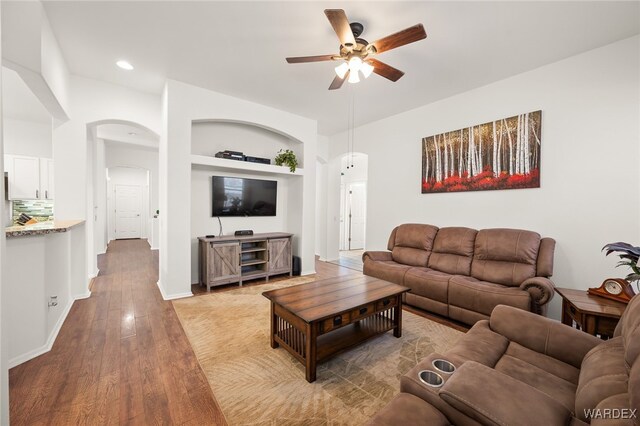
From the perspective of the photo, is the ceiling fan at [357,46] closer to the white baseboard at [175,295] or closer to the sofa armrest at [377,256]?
the sofa armrest at [377,256]

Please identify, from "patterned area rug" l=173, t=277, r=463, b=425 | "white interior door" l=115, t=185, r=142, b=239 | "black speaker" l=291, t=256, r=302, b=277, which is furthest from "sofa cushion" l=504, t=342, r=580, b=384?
"white interior door" l=115, t=185, r=142, b=239

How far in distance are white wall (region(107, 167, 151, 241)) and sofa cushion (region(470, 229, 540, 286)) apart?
8.88 meters

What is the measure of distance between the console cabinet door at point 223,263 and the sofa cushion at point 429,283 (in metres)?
2.49

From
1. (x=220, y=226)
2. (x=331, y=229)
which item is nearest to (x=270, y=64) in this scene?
(x=220, y=226)

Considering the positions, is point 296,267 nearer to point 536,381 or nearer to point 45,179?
point 536,381

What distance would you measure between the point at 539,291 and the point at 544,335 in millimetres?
1098

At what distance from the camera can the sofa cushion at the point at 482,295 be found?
2410 mm

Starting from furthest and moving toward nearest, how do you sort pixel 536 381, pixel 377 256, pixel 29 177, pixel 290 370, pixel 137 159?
pixel 137 159 < pixel 29 177 < pixel 377 256 < pixel 290 370 < pixel 536 381

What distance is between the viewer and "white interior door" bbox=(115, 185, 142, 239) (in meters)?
8.63

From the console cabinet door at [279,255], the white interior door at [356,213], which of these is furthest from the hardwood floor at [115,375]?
the white interior door at [356,213]

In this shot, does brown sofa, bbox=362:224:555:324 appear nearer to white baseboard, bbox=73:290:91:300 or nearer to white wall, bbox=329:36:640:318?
white wall, bbox=329:36:640:318

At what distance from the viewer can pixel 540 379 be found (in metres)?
1.27

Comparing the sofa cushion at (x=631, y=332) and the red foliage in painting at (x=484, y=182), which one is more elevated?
the red foliage in painting at (x=484, y=182)

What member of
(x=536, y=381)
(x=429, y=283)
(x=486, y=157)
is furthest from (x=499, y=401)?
(x=486, y=157)
